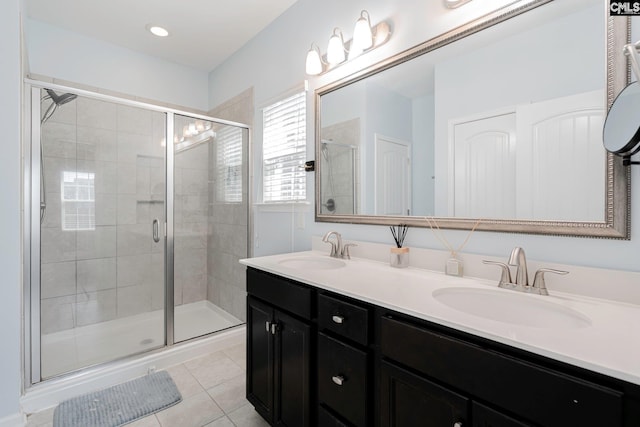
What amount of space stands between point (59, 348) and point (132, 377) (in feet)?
1.76

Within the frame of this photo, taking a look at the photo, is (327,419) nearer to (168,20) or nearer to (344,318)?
(344,318)

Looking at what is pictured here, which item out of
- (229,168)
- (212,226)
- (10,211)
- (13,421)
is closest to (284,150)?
(229,168)

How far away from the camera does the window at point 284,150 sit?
2.15 metres

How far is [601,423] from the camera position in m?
0.57

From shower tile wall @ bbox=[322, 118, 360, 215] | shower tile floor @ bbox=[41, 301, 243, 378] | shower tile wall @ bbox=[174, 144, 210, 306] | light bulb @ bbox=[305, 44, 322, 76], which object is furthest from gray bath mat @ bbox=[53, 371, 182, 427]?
light bulb @ bbox=[305, 44, 322, 76]

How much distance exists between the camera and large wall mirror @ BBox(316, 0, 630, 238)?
3.23 feet

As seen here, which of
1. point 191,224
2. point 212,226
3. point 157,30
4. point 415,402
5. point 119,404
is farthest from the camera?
point 212,226

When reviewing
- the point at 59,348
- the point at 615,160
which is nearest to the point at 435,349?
the point at 615,160

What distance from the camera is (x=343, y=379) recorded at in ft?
3.56

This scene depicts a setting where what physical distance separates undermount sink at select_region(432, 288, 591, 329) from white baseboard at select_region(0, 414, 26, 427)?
7.19 ft

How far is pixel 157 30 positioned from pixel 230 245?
1955 millimetres

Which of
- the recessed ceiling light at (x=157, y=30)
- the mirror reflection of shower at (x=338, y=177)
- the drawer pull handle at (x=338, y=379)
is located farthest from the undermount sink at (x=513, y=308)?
the recessed ceiling light at (x=157, y=30)

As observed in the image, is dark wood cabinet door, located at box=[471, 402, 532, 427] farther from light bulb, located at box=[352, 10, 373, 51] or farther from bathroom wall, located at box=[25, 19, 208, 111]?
bathroom wall, located at box=[25, 19, 208, 111]

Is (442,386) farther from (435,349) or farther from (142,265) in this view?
(142,265)
